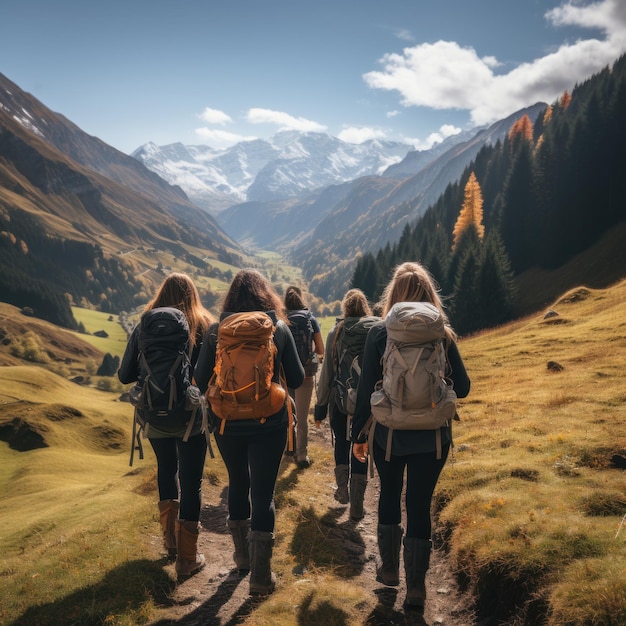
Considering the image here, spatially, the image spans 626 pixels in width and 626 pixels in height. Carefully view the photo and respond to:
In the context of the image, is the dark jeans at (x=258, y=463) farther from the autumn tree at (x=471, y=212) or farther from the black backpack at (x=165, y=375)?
the autumn tree at (x=471, y=212)

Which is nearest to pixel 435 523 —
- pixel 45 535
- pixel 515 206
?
pixel 45 535

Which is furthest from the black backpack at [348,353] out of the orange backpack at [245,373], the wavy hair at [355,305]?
the orange backpack at [245,373]

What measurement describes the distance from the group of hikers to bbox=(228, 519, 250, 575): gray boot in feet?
0.06

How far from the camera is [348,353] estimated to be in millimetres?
8320

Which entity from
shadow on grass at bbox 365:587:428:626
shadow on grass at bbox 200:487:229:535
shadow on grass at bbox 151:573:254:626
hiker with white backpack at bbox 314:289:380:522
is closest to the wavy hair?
hiker with white backpack at bbox 314:289:380:522

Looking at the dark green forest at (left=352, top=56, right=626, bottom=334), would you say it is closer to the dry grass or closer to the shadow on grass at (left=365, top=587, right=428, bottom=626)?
the dry grass

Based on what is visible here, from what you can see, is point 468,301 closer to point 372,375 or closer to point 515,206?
point 515,206

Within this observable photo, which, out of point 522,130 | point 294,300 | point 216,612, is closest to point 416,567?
point 216,612

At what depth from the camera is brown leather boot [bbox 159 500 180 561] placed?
7.11m

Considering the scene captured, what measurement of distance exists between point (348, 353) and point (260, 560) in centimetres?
374

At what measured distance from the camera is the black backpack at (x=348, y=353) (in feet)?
26.8

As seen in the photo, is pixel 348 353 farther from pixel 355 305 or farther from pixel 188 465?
pixel 188 465

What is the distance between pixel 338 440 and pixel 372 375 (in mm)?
4058

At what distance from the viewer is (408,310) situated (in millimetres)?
5273
